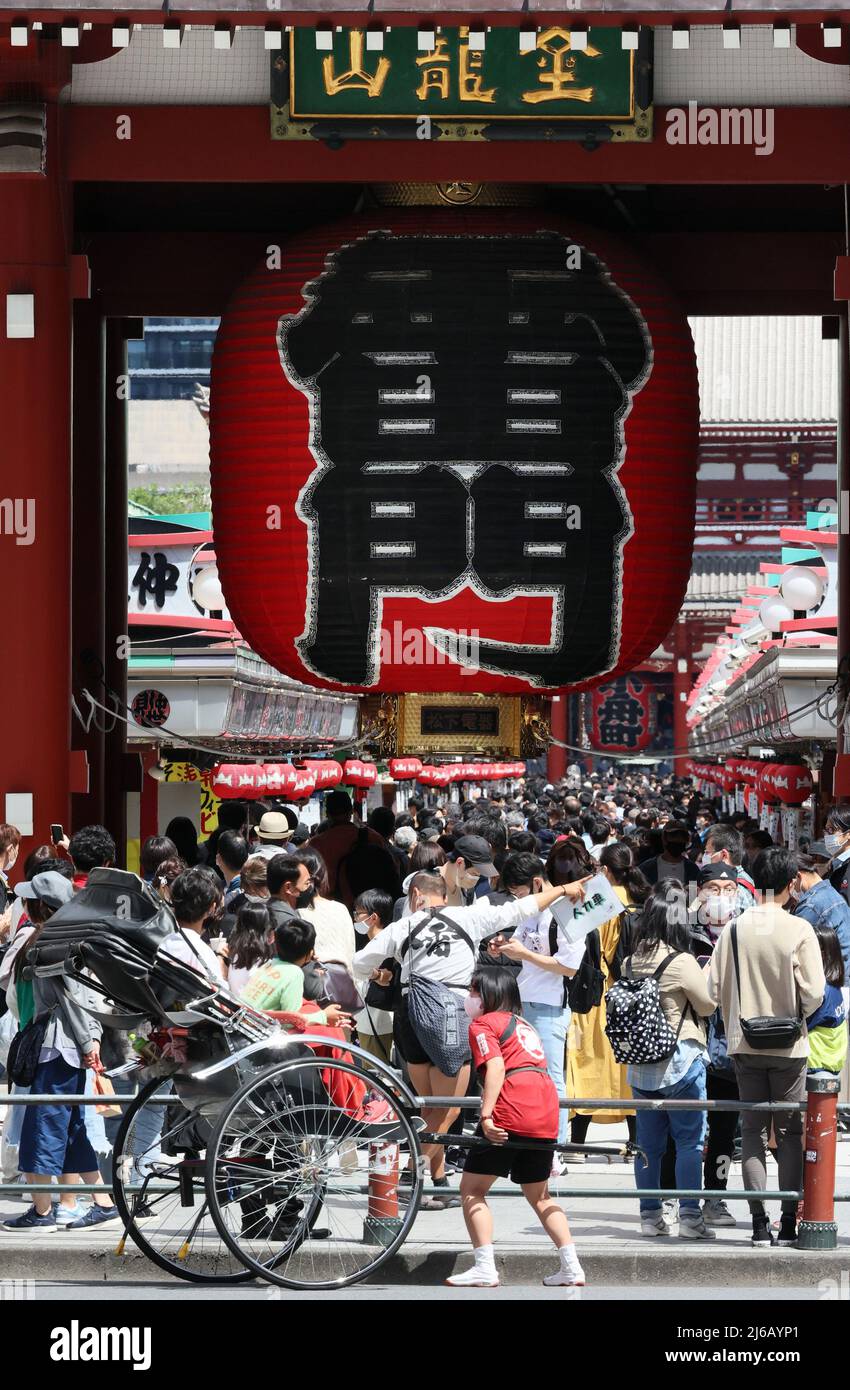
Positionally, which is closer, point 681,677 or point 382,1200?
point 382,1200

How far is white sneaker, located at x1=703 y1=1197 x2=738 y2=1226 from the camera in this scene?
8.33 metres

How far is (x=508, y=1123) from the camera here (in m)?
7.09

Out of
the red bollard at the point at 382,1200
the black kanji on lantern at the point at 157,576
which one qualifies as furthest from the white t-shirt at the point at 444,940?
the black kanji on lantern at the point at 157,576

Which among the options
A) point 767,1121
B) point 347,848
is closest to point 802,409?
point 347,848

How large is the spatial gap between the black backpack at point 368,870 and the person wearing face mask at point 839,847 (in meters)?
2.54

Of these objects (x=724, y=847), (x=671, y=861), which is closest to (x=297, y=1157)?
(x=724, y=847)

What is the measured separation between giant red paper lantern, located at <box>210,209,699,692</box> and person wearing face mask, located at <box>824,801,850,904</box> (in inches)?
62.3

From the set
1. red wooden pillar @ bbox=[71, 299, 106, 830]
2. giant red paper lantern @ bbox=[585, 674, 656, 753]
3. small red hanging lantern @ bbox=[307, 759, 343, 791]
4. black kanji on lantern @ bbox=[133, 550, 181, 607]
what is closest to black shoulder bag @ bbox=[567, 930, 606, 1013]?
red wooden pillar @ bbox=[71, 299, 106, 830]

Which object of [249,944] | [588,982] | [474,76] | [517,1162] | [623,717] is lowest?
[517,1162]

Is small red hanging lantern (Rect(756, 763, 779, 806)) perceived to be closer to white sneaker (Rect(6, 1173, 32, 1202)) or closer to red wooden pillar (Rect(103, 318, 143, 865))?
red wooden pillar (Rect(103, 318, 143, 865))

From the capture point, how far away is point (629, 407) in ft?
38.1

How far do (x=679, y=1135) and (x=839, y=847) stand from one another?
315cm

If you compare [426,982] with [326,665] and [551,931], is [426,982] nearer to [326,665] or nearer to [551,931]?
[551,931]

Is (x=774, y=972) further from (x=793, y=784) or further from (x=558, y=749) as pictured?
(x=558, y=749)
